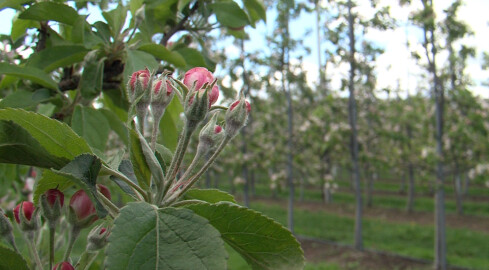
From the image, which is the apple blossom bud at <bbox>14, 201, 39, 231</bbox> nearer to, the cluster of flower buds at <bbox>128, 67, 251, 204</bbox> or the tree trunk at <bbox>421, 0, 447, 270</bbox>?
the cluster of flower buds at <bbox>128, 67, 251, 204</bbox>

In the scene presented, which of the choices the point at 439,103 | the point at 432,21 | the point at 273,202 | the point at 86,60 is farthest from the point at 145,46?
the point at 273,202

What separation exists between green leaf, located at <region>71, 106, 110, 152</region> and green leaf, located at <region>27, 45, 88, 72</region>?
0.13 metres

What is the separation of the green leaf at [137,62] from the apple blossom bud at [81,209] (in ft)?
1.18

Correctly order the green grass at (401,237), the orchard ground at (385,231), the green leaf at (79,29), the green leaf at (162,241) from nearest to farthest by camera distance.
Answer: the green leaf at (162,241) < the green leaf at (79,29) < the orchard ground at (385,231) < the green grass at (401,237)

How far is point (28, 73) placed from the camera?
1.04 meters

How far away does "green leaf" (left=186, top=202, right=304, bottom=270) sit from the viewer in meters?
0.59

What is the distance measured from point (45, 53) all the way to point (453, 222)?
13.4 meters

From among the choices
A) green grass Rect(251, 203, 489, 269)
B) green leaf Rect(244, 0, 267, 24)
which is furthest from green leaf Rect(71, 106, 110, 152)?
green grass Rect(251, 203, 489, 269)

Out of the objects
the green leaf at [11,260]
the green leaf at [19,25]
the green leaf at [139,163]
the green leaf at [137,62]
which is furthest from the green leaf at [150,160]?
the green leaf at [19,25]

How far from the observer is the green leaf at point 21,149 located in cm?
57

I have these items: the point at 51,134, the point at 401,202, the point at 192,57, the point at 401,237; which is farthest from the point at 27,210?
the point at 401,202

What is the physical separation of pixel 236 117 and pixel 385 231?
11.3 m

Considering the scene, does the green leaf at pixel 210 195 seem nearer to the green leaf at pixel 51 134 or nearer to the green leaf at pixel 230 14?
the green leaf at pixel 51 134

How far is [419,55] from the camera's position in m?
7.35
